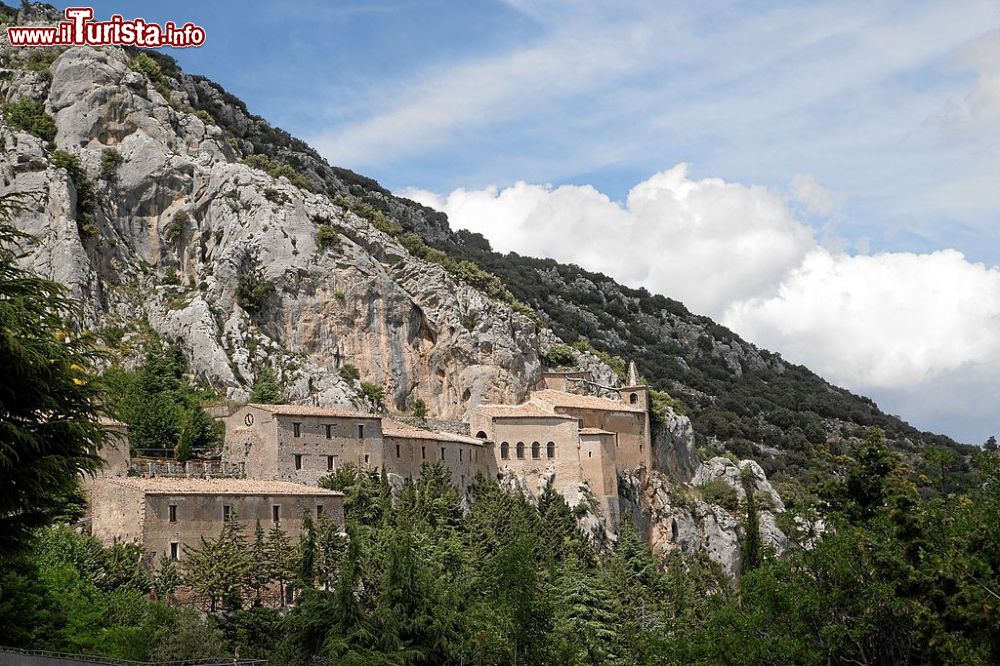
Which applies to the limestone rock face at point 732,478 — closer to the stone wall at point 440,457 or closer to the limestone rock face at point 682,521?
the limestone rock face at point 682,521

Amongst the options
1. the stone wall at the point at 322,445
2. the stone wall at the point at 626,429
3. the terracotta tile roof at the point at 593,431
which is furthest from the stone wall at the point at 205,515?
the stone wall at the point at 626,429

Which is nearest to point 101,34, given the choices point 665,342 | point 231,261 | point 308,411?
point 231,261

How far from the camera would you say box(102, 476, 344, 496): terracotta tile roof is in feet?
201

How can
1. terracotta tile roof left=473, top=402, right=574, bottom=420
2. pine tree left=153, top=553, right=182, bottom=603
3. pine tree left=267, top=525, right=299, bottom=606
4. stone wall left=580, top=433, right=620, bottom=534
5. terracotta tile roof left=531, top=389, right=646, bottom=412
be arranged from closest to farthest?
pine tree left=153, top=553, right=182, bottom=603
pine tree left=267, top=525, right=299, bottom=606
stone wall left=580, top=433, right=620, bottom=534
terracotta tile roof left=473, top=402, right=574, bottom=420
terracotta tile roof left=531, top=389, right=646, bottom=412

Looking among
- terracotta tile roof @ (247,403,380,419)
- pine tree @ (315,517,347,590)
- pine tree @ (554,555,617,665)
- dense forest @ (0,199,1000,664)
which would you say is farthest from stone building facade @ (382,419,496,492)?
pine tree @ (554,555,617,665)

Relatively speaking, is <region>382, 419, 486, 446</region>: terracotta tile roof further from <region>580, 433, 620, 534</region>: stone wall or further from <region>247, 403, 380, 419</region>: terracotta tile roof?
<region>580, 433, 620, 534</region>: stone wall

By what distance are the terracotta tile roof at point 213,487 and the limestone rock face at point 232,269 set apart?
13.8 metres

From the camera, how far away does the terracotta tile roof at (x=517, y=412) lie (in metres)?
82.4

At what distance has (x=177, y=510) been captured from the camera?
61250mm

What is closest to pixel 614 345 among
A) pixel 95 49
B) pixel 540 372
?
pixel 540 372

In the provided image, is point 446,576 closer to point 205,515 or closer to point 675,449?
point 205,515

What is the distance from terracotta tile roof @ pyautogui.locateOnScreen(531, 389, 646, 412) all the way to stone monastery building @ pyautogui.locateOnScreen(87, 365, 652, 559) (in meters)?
0.10

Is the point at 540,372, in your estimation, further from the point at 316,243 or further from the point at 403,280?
the point at 316,243

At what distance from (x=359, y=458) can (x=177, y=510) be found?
1320 cm
